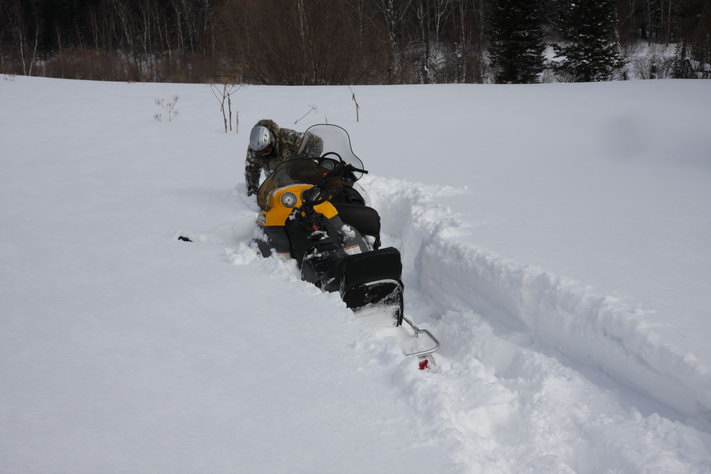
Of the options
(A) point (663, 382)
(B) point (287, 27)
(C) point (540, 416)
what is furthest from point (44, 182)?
(B) point (287, 27)

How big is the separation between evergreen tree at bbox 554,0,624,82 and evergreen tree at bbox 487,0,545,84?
55.2 inches

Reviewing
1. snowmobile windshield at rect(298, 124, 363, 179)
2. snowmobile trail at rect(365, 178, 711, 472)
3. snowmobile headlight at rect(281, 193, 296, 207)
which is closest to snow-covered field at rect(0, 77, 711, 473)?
snowmobile trail at rect(365, 178, 711, 472)

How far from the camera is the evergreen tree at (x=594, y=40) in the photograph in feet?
70.7

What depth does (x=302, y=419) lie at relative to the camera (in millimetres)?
2180

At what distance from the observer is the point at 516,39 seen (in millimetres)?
21891

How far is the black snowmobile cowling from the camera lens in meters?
3.31

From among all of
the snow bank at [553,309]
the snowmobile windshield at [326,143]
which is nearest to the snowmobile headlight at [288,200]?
the snowmobile windshield at [326,143]

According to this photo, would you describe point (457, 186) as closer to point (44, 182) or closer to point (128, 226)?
point (128, 226)

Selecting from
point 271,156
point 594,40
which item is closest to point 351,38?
point 594,40

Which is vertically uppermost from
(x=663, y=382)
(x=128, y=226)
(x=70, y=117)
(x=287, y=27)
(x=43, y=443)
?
(x=287, y=27)

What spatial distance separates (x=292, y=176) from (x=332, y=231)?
779 mm

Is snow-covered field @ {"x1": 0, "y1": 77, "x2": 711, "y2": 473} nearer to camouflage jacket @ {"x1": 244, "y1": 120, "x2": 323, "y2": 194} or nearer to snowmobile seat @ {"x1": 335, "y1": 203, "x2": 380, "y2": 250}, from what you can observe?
camouflage jacket @ {"x1": 244, "y1": 120, "x2": 323, "y2": 194}

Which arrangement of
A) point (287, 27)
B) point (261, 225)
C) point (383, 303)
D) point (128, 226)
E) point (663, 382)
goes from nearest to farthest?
point (663, 382)
point (383, 303)
point (261, 225)
point (128, 226)
point (287, 27)

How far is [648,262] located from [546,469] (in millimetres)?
1993
